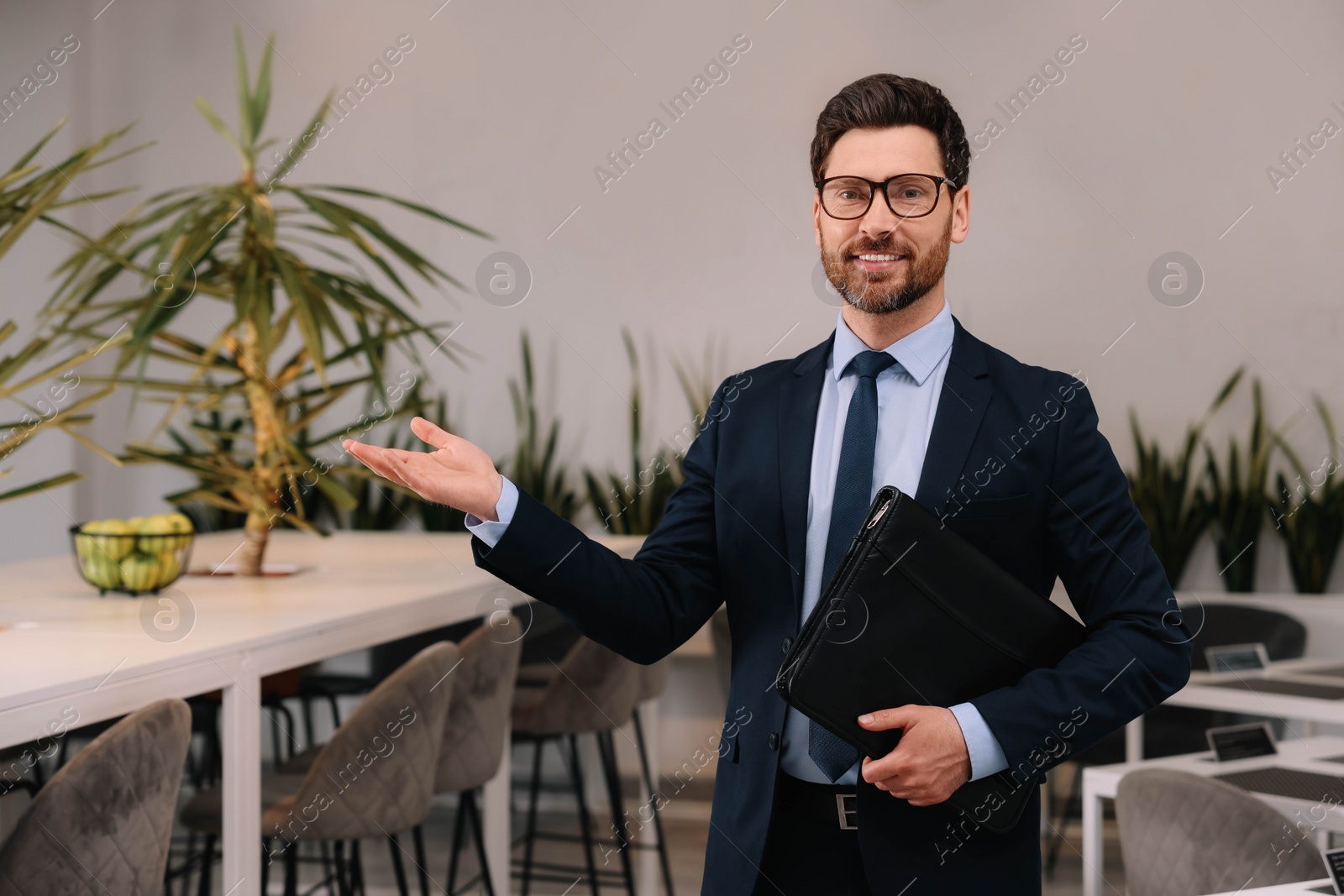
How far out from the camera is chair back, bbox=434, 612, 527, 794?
2439mm

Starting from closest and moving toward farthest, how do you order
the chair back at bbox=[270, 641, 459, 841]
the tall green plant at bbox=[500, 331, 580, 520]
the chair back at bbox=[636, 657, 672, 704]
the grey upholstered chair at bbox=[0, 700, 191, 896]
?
1. the grey upholstered chair at bbox=[0, 700, 191, 896]
2. the chair back at bbox=[270, 641, 459, 841]
3. the chair back at bbox=[636, 657, 672, 704]
4. the tall green plant at bbox=[500, 331, 580, 520]

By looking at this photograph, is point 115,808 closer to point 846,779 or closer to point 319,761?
point 319,761

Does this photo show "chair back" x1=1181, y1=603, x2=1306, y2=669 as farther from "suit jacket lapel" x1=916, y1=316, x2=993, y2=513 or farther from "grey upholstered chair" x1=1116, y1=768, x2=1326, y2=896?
"suit jacket lapel" x1=916, y1=316, x2=993, y2=513

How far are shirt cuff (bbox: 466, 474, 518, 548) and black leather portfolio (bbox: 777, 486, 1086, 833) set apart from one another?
0.32 m

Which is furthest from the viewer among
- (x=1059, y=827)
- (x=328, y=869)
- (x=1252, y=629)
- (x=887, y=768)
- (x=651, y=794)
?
(x=1059, y=827)

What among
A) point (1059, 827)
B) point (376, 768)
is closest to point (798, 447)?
point (376, 768)

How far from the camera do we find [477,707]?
250 cm

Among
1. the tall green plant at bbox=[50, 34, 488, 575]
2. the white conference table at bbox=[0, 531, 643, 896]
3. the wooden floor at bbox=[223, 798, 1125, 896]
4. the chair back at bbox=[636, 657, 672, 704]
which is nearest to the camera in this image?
the white conference table at bbox=[0, 531, 643, 896]

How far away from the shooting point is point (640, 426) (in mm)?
4910

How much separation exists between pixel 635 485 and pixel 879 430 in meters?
3.31

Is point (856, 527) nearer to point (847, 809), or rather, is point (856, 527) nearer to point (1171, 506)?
point (847, 809)

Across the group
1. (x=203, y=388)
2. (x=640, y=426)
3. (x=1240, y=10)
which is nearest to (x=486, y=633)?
(x=203, y=388)

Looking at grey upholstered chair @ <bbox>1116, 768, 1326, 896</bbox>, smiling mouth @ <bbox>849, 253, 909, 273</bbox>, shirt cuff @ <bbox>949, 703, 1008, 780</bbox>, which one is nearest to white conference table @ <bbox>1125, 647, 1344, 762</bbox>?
grey upholstered chair @ <bbox>1116, 768, 1326, 896</bbox>

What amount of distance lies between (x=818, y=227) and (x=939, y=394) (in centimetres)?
24
